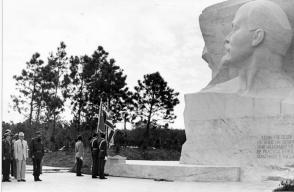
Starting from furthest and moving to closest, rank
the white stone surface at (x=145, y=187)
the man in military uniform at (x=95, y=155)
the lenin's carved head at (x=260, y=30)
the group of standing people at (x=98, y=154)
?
the man in military uniform at (x=95, y=155) < the group of standing people at (x=98, y=154) < the lenin's carved head at (x=260, y=30) < the white stone surface at (x=145, y=187)

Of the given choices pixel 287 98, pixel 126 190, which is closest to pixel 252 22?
pixel 287 98

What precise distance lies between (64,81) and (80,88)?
1316 mm

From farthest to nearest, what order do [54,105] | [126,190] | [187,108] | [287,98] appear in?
[54,105]
[187,108]
[287,98]
[126,190]

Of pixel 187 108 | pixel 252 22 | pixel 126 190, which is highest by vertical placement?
pixel 252 22

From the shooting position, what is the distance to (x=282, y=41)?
13.1 m

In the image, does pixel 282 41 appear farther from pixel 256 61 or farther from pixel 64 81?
pixel 64 81

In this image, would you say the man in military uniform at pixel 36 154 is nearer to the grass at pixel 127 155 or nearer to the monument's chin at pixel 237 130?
the monument's chin at pixel 237 130

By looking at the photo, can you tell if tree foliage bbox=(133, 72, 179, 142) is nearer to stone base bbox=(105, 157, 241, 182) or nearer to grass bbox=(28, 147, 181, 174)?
grass bbox=(28, 147, 181, 174)

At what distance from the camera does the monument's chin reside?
12461 mm

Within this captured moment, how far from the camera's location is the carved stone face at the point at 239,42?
13391mm

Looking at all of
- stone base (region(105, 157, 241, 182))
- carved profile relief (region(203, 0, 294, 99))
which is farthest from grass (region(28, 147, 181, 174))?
carved profile relief (region(203, 0, 294, 99))

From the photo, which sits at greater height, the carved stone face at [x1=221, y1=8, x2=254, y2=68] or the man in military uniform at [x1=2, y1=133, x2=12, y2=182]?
the carved stone face at [x1=221, y1=8, x2=254, y2=68]

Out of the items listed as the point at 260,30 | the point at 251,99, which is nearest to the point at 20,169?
the point at 251,99

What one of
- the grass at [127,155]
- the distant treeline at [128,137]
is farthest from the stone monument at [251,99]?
the distant treeline at [128,137]
